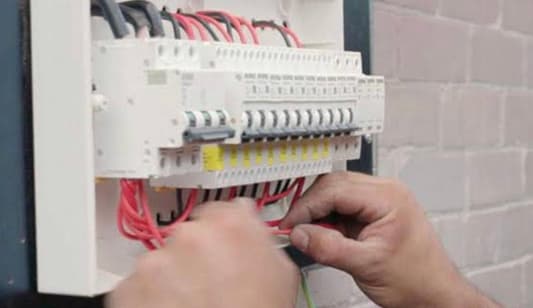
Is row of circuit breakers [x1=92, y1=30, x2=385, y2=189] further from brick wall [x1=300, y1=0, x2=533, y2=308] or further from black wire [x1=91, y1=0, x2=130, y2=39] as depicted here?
brick wall [x1=300, y1=0, x2=533, y2=308]

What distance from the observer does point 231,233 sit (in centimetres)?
76

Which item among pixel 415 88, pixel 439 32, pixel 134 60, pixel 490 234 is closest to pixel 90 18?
pixel 134 60

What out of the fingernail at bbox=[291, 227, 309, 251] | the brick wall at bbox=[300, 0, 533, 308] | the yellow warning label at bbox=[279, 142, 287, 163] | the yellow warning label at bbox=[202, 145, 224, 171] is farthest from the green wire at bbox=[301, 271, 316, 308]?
the yellow warning label at bbox=[202, 145, 224, 171]

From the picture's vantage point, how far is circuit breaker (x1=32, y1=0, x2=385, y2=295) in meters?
0.81

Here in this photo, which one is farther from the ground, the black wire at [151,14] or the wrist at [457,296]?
the black wire at [151,14]

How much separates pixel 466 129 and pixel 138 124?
108 centimetres

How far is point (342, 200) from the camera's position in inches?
43.9

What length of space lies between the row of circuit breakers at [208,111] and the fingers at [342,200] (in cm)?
8

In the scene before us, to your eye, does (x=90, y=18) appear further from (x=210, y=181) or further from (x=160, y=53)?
(x=210, y=181)

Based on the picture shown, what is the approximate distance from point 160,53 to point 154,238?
0.59ft

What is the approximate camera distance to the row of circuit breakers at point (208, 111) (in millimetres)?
809

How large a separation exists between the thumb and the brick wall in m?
0.30

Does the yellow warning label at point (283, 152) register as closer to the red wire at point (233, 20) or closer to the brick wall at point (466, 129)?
the red wire at point (233, 20)

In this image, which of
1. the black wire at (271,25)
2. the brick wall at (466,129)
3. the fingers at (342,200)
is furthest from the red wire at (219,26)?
the brick wall at (466,129)
